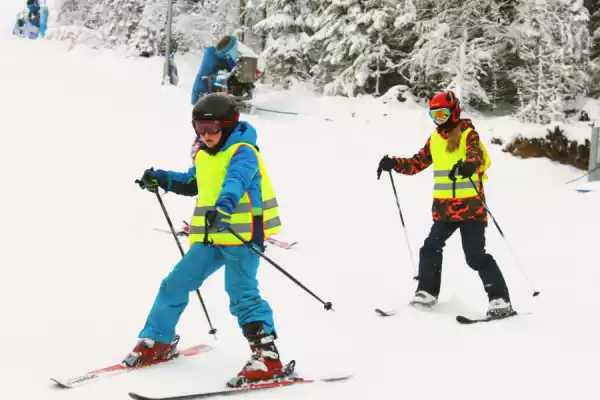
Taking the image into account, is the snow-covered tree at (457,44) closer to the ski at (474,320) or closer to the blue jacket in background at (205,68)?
the blue jacket in background at (205,68)

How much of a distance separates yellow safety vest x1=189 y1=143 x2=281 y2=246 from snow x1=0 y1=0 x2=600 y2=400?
82 centimetres

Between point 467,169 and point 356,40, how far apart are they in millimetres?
14277

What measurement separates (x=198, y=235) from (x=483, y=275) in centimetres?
273

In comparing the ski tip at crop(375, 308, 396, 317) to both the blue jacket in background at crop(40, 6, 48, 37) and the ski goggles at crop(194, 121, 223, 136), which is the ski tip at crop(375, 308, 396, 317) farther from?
the blue jacket in background at crop(40, 6, 48, 37)

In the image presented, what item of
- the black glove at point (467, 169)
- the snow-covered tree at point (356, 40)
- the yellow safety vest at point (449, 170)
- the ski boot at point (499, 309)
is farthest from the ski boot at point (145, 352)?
the snow-covered tree at point (356, 40)

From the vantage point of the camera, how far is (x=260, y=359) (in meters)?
3.43

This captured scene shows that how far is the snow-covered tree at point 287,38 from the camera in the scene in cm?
2066

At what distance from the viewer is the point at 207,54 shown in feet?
28.5

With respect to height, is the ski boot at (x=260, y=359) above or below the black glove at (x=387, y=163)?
below

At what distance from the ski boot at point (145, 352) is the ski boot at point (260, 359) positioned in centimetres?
55

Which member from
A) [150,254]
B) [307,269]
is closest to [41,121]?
[150,254]

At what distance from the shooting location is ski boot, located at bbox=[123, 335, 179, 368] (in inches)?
139

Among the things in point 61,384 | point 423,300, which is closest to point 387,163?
point 423,300

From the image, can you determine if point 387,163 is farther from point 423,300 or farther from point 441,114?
point 423,300
